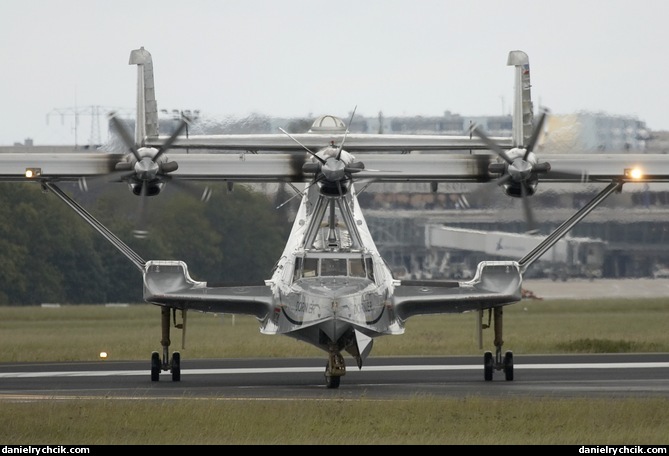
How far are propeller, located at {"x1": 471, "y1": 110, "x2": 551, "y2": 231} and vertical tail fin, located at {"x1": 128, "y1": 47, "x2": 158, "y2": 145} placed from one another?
9115 mm

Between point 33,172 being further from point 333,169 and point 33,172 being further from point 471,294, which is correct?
point 471,294

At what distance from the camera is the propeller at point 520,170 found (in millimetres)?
27688

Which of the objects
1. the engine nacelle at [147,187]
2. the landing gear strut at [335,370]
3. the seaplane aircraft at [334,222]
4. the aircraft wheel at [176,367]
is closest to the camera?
the landing gear strut at [335,370]

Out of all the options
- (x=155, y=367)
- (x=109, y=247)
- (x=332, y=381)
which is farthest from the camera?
(x=109, y=247)

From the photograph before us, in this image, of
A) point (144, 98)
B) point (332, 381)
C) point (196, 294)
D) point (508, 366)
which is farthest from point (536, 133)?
point (144, 98)

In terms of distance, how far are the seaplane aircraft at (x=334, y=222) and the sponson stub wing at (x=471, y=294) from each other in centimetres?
2

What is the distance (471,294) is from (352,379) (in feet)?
9.64

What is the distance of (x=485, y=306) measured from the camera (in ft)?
88.2

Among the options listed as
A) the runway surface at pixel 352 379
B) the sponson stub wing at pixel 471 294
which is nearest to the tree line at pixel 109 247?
the runway surface at pixel 352 379

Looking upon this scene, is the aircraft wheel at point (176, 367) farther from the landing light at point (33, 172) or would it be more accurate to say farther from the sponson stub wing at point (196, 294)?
the landing light at point (33, 172)

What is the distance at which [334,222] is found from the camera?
27094 millimetres

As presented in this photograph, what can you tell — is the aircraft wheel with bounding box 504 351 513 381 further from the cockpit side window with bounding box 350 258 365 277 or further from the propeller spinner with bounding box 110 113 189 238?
→ the propeller spinner with bounding box 110 113 189 238

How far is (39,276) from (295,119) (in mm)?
21304
